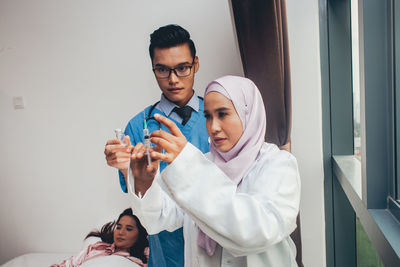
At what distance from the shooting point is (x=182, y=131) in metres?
1.53

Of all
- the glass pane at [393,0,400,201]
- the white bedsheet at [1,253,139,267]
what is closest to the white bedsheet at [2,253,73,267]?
the white bedsheet at [1,253,139,267]

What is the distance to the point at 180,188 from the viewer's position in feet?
2.43

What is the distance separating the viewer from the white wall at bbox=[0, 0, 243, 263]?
198 cm

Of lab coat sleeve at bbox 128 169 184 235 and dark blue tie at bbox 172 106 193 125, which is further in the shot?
dark blue tie at bbox 172 106 193 125

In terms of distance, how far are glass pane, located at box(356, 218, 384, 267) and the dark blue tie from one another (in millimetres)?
1054

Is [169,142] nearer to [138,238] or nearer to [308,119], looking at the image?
[308,119]

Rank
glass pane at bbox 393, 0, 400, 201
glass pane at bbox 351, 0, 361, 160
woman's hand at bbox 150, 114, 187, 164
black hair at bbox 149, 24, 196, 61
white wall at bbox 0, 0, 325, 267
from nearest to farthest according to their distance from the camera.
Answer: woman's hand at bbox 150, 114, 187, 164 < glass pane at bbox 393, 0, 400, 201 < black hair at bbox 149, 24, 196, 61 < glass pane at bbox 351, 0, 361, 160 < white wall at bbox 0, 0, 325, 267

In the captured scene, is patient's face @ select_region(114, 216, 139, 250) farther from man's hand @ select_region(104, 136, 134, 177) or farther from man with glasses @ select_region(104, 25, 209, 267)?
man's hand @ select_region(104, 136, 134, 177)

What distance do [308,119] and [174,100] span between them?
0.80 meters

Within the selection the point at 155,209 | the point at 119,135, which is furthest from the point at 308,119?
the point at 119,135

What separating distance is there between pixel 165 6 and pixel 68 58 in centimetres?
79

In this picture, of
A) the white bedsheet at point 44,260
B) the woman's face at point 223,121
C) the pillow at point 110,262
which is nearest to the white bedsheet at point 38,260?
the white bedsheet at point 44,260

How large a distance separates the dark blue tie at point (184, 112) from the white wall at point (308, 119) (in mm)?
648

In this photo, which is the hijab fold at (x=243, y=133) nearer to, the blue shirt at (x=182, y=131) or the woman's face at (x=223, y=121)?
the woman's face at (x=223, y=121)
